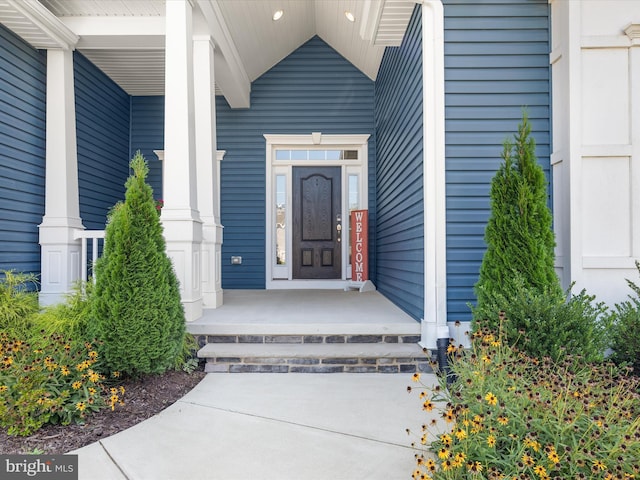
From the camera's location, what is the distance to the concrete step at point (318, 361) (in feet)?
9.75

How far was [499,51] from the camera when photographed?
123 inches

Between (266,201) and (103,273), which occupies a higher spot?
(266,201)

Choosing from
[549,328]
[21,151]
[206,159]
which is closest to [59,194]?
[21,151]

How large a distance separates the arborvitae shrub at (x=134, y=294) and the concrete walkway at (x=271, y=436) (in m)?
0.40

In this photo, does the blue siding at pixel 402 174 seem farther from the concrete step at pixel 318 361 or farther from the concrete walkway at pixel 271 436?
the concrete walkway at pixel 271 436

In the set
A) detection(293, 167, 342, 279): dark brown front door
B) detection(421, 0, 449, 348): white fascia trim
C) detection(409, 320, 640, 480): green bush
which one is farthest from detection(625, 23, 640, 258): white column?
detection(293, 167, 342, 279): dark brown front door

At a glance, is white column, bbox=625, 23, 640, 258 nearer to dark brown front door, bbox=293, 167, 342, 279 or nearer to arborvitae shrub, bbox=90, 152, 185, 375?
arborvitae shrub, bbox=90, 152, 185, 375

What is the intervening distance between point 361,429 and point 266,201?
459cm

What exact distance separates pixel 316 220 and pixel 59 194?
3.43m

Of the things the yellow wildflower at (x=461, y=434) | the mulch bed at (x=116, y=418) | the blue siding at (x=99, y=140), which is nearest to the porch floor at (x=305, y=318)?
the mulch bed at (x=116, y=418)

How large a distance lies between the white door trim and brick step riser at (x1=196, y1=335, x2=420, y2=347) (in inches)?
117

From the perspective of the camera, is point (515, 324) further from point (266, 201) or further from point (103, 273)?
point (266, 201)

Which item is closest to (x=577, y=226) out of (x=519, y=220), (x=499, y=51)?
(x=519, y=220)

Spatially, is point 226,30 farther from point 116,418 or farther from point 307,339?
point 116,418
